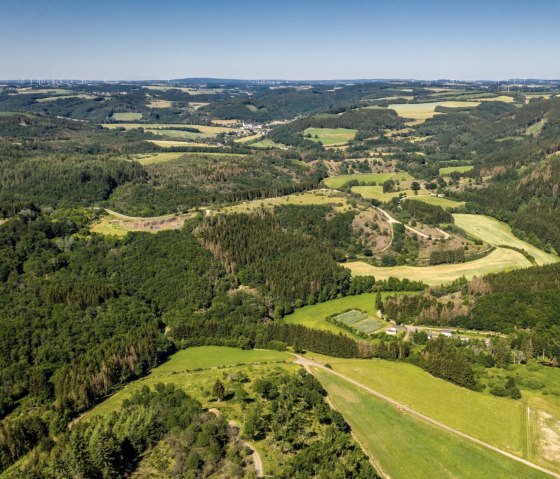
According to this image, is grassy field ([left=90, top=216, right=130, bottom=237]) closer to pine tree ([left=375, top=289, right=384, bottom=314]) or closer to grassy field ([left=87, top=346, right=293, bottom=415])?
grassy field ([left=87, top=346, right=293, bottom=415])

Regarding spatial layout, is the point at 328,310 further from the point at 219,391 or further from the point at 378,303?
the point at 219,391

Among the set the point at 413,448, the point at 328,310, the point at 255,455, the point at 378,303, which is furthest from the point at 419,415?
the point at 328,310

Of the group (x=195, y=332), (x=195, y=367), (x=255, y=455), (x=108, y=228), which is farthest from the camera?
(x=108, y=228)

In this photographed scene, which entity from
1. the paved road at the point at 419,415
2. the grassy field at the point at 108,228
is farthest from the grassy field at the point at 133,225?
the paved road at the point at 419,415

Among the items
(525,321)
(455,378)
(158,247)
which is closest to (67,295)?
(158,247)

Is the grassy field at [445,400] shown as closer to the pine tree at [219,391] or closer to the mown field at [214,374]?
the mown field at [214,374]

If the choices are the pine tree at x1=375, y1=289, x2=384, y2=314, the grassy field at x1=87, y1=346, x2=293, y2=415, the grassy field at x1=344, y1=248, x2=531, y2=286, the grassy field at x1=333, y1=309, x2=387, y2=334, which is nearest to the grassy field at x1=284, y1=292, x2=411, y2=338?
the pine tree at x1=375, y1=289, x2=384, y2=314
